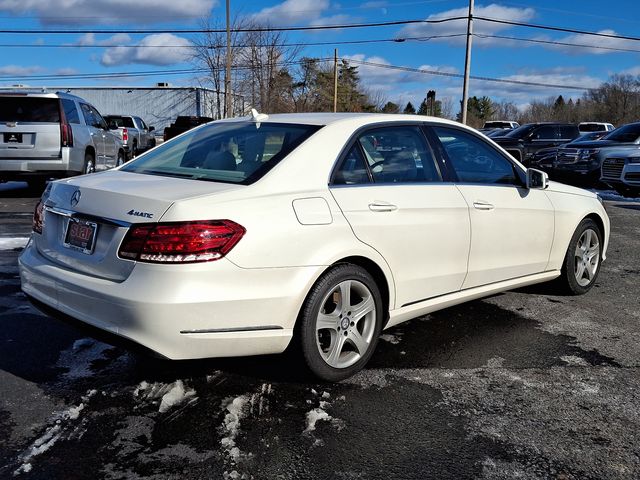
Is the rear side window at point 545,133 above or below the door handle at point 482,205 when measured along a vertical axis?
above

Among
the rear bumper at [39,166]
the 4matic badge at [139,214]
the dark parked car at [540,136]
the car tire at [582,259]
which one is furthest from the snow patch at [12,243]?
the dark parked car at [540,136]

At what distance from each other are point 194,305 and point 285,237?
584mm

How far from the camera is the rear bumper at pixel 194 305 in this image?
115 inches

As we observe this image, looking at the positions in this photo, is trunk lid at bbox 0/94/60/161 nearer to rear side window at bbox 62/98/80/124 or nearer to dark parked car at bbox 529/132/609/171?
rear side window at bbox 62/98/80/124

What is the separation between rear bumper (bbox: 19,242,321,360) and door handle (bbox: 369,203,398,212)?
610mm

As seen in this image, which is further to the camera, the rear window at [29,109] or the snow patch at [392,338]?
the rear window at [29,109]

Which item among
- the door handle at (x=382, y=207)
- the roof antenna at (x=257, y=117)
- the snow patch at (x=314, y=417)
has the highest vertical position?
the roof antenna at (x=257, y=117)

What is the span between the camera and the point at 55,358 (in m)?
3.87

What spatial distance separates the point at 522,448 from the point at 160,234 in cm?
199

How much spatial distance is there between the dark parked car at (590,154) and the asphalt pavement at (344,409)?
466 inches

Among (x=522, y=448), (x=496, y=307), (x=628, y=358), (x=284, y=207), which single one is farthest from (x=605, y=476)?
(x=496, y=307)

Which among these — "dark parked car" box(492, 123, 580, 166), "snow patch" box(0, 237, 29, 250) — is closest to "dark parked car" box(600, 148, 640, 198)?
Answer: "dark parked car" box(492, 123, 580, 166)

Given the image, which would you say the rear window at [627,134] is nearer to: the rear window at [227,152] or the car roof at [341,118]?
the car roof at [341,118]

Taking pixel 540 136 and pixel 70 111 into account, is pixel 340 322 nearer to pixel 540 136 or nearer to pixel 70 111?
pixel 70 111
